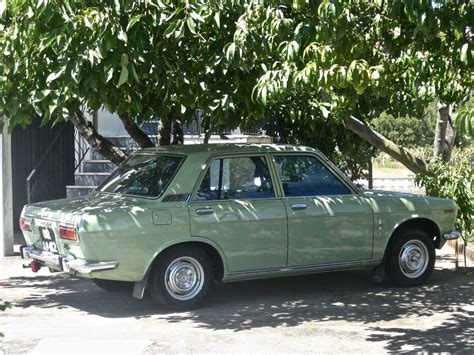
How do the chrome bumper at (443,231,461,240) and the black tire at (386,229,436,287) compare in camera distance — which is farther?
the chrome bumper at (443,231,461,240)

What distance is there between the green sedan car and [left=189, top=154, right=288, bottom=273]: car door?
0.01 m

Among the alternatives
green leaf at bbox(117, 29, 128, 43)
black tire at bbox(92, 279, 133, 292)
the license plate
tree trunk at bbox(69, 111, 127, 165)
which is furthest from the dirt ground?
green leaf at bbox(117, 29, 128, 43)

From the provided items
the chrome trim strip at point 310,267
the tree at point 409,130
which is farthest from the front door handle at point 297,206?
the tree at point 409,130

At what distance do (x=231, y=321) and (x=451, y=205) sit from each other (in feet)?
11.3

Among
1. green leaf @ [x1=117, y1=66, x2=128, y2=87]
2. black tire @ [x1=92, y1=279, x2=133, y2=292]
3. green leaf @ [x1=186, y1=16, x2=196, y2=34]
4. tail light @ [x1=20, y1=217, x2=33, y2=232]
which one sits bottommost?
black tire @ [x1=92, y1=279, x2=133, y2=292]

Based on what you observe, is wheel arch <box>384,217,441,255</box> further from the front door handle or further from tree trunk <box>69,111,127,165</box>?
tree trunk <box>69,111,127,165</box>

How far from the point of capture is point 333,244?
8.95 metres

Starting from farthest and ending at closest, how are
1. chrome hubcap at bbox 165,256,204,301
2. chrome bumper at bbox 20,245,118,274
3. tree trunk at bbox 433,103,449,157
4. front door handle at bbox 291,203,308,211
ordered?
tree trunk at bbox 433,103,449,157, front door handle at bbox 291,203,308,211, chrome hubcap at bbox 165,256,204,301, chrome bumper at bbox 20,245,118,274

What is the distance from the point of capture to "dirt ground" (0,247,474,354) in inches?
275

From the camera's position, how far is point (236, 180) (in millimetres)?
8727

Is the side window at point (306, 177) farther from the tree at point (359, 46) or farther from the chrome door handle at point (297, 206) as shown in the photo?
the tree at point (359, 46)

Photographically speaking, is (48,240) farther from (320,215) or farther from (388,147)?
(388,147)

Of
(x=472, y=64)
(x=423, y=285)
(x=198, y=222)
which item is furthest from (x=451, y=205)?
(x=472, y=64)

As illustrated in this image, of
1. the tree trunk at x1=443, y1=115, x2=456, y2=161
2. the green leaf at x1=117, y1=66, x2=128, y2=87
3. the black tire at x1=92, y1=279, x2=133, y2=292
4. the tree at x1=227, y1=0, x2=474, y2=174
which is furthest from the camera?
the tree trunk at x1=443, y1=115, x2=456, y2=161
